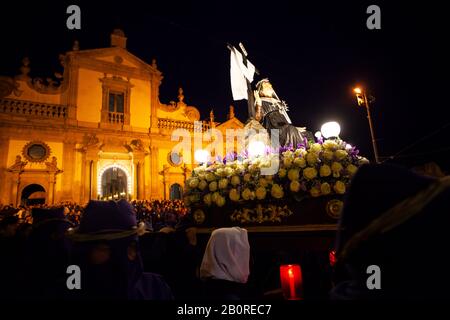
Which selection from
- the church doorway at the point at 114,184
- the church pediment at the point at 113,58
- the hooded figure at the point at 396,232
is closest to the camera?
the hooded figure at the point at 396,232

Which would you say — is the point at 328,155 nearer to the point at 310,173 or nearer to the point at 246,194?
the point at 310,173

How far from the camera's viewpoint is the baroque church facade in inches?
720

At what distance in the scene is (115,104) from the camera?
73.0 feet

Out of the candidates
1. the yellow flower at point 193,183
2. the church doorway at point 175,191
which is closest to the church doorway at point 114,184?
the church doorway at point 175,191

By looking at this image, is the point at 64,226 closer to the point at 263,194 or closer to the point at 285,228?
the point at 263,194

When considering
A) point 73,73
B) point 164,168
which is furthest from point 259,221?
point 73,73

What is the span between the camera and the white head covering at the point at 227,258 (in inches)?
102

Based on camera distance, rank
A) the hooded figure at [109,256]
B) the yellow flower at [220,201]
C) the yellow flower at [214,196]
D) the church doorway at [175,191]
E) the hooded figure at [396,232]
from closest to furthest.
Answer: the hooded figure at [396,232]
the hooded figure at [109,256]
the yellow flower at [220,201]
the yellow flower at [214,196]
the church doorway at [175,191]

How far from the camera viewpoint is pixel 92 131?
67.4ft

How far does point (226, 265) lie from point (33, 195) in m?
20.6

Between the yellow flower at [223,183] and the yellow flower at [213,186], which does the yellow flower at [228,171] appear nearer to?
the yellow flower at [223,183]

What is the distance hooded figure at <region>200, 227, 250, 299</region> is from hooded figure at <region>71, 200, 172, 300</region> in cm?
49

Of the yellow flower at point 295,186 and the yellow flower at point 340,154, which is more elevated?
the yellow flower at point 340,154

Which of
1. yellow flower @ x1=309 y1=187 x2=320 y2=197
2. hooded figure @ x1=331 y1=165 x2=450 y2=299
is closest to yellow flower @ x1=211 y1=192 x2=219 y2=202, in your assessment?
yellow flower @ x1=309 y1=187 x2=320 y2=197
